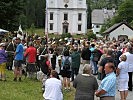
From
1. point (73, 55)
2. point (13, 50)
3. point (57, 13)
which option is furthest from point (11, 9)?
point (57, 13)

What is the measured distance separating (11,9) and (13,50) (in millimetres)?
23637

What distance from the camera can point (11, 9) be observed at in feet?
155

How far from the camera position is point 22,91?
18.4 meters

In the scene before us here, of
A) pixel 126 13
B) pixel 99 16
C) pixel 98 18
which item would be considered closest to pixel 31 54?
pixel 126 13

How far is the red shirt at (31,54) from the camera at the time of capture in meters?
21.1

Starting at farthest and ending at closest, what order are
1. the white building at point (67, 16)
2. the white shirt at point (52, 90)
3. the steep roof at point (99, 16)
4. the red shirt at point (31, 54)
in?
1. the steep roof at point (99, 16)
2. the white building at point (67, 16)
3. the red shirt at point (31, 54)
4. the white shirt at point (52, 90)

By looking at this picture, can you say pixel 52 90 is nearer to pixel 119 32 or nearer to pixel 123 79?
pixel 123 79

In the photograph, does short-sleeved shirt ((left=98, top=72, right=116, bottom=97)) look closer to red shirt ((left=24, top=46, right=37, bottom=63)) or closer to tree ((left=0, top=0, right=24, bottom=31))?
red shirt ((left=24, top=46, right=37, bottom=63))

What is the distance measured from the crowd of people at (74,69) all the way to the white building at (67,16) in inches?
3630

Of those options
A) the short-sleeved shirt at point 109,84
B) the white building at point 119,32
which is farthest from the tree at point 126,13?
the short-sleeved shirt at point 109,84

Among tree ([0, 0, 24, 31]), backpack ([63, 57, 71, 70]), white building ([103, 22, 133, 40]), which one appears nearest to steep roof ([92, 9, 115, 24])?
white building ([103, 22, 133, 40])

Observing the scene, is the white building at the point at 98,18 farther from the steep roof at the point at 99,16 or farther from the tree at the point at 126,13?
the tree at the point at 126,13

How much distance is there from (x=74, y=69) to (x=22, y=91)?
3894mm

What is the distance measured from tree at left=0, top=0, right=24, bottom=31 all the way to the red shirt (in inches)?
1017
